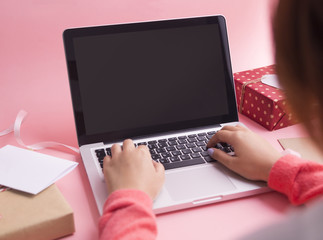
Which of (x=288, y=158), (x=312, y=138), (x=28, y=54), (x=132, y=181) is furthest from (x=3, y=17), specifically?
(x=312, y=138)

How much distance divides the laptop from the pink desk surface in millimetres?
78

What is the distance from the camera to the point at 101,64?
92cm

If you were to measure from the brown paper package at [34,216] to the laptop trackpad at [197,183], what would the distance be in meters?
0.20

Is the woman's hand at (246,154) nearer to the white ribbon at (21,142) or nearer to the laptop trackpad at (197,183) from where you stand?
the laptop trackpad at (197,183)

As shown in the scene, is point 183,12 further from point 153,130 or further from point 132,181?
point 132,181

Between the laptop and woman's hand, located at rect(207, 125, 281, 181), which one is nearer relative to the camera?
woman's hand, located at rect(207, 125, 281, 181)

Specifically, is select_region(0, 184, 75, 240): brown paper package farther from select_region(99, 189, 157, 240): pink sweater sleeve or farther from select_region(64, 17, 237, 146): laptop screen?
select_region(64, 17, 237, 146): laptop screen

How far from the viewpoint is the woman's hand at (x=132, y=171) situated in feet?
2.35

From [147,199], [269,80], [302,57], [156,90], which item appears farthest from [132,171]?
[269,80]

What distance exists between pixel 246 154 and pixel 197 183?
4.5 inches

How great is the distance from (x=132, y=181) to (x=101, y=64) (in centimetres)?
32

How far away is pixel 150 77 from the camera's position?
3.16 ft

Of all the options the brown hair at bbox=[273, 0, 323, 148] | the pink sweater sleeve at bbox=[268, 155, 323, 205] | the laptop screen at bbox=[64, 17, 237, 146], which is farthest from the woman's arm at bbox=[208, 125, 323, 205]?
the brown hair at bbox=[273, 0, 323, 148]

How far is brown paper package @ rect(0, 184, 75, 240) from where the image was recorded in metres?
0.64
